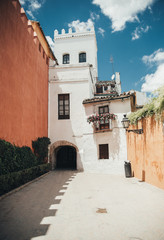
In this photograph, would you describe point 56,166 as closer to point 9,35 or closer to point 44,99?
point 44,99

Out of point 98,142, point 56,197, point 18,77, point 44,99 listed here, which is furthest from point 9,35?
point 98,142

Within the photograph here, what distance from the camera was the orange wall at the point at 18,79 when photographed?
25.0ft

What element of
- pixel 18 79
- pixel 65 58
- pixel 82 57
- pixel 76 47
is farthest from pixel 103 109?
pixel 76 47

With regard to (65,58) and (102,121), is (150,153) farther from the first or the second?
(65,58)

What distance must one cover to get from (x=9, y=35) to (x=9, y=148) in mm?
5213

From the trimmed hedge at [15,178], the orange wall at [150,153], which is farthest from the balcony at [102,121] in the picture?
the trimmed hedge at [15,178]

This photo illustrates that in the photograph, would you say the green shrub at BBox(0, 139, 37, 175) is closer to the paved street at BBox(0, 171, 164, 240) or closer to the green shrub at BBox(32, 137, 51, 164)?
the paved street at BBox(0, 171, 164, 240)

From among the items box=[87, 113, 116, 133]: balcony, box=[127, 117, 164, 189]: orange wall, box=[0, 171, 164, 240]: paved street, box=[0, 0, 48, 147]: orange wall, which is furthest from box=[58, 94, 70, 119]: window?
box=[0, 171, 164, 240]: paved street

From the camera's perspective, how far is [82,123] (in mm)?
13961

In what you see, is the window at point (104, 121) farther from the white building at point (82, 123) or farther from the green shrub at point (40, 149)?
the green shrub at point (40, 149)

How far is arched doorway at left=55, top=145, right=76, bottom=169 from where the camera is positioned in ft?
52.5

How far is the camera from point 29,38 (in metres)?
10.6

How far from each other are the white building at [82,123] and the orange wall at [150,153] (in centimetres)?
293

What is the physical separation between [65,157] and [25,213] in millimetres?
11779
